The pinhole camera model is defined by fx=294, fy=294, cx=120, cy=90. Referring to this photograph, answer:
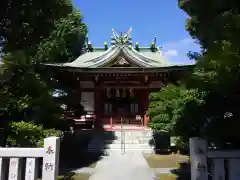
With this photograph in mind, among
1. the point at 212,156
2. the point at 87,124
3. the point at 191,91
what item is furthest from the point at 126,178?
the point at 87,124

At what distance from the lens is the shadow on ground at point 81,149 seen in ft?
38.3

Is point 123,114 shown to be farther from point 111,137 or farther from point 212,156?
point 212,156

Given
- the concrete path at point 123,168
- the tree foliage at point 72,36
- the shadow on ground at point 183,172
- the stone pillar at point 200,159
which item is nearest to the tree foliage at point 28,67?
the concrete path at point 123,168

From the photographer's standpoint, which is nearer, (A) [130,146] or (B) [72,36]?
(A) [130,146]

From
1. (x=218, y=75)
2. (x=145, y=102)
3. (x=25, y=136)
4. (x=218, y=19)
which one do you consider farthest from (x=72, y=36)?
(x=218, y=19)

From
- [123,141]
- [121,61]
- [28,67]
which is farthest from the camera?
[121,61]

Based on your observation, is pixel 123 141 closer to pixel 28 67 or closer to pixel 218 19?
pixel 28 67

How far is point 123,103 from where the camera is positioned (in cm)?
2244

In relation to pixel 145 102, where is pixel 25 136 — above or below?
below

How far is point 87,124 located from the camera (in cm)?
1892

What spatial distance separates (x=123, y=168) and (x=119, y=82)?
10.8 m

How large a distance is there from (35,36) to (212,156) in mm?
5820

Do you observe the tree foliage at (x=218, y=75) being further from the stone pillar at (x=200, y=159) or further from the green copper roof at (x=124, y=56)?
the green copper roof at (x=124, y=56)

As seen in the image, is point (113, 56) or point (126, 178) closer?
point (126, 178)
